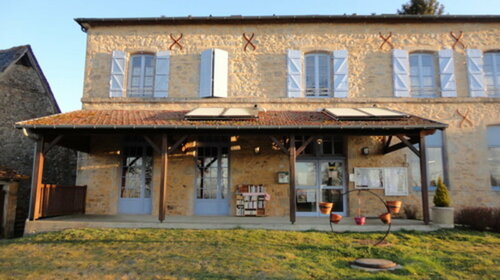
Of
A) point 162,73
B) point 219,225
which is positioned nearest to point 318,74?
point 162,73

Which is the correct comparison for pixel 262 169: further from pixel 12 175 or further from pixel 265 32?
pixel 12 175

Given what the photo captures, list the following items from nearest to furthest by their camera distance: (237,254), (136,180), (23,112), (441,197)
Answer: (237,254) < (441,197) < (136,180) < (23,112)

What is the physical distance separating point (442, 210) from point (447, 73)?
436 cm

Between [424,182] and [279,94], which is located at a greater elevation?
[279,94]

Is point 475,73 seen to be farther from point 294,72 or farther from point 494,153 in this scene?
point 294,72

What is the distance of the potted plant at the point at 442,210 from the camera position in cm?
764

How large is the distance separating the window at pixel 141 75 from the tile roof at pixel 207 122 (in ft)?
4.71

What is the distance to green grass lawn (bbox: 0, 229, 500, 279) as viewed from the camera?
4.82m

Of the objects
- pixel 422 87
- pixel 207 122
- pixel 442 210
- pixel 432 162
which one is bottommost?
pixel 442 210

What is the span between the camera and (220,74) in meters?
10.1

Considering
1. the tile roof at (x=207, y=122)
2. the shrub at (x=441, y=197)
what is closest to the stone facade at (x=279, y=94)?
the tile roof at (x=207, y=122)

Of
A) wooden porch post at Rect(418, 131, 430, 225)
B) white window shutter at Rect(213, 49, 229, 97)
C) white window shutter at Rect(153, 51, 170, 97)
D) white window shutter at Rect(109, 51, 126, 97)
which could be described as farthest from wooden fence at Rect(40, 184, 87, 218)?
wooden porch post at Rect(418, 131, 430, 225)

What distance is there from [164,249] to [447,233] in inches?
222

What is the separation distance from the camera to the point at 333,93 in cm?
1012
